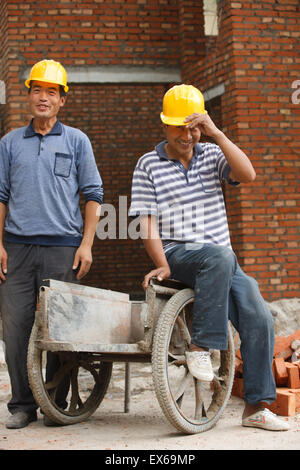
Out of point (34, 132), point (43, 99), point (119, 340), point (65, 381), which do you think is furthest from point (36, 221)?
point (65, 381)

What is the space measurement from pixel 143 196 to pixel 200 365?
1120 millimetres

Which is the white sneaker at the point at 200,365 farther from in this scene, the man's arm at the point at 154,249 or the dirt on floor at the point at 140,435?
the man's arm at the point at 154,249

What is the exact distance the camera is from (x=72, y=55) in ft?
29.9

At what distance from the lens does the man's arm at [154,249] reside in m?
4.02

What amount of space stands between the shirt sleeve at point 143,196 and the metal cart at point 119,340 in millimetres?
471

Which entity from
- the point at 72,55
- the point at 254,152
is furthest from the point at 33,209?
the point at 72,55

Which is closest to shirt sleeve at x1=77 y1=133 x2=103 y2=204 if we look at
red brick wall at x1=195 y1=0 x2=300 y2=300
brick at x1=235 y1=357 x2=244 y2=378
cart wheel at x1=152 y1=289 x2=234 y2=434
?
cart wheel at x1=152 y1=289 x2=234 y2=434

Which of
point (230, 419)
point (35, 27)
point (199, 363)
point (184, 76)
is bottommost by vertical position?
point (230, 419)

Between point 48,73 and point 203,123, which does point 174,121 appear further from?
point 48,73

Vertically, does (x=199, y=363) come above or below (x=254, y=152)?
below

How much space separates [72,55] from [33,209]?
5.32 meters
